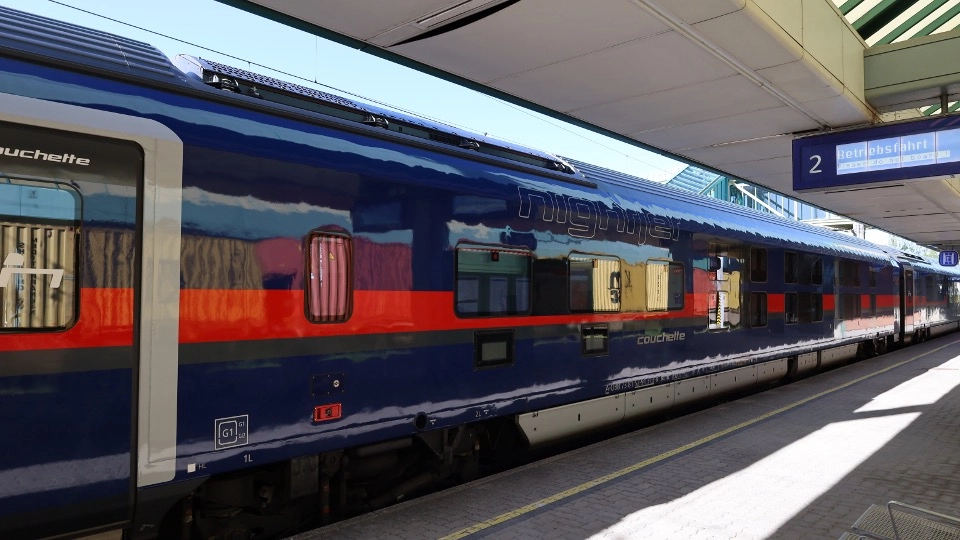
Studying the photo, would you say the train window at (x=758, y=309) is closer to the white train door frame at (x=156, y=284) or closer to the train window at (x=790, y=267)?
the train window at (x=790, y=267)

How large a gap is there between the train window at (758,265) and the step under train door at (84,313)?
916 cm

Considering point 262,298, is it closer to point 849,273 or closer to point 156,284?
point 156,284

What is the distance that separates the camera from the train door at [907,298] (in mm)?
→ 20234

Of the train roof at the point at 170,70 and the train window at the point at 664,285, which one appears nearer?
the train roof at the point at 170,70

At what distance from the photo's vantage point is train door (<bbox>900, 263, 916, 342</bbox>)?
66.4ft

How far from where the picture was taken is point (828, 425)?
8.52 metres

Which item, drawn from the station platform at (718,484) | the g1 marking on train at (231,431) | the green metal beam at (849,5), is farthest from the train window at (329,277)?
the green metal beam at (849,5)

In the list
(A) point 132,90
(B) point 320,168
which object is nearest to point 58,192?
Answer: (A) point 132,90

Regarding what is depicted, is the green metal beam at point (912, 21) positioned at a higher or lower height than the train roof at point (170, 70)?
higher

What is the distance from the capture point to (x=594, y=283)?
22.6 feet

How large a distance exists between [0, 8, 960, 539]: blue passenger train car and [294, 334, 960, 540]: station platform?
43 cm

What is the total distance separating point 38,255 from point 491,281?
3.41 m

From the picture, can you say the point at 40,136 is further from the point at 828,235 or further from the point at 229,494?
the point at 828,235

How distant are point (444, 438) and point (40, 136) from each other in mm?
3601
